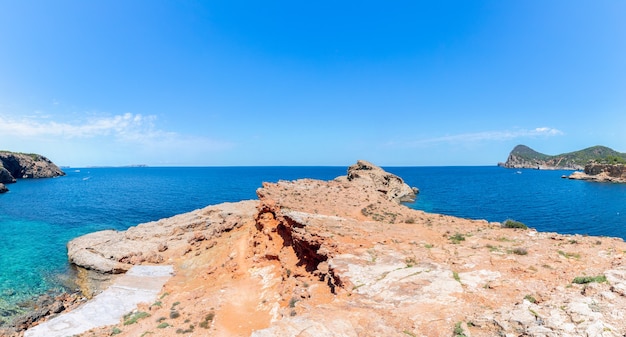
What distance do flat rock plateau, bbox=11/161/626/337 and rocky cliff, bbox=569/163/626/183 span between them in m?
164

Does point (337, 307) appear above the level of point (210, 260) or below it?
above

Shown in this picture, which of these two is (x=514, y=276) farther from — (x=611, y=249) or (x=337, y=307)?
(x=337, y=307)

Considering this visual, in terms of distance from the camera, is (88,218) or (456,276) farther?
(88,218)

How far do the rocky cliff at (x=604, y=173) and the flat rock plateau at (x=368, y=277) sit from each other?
164 m

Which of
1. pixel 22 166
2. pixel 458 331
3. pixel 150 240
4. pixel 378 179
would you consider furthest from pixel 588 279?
pixel 22 166

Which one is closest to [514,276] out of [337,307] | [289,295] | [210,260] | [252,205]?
[337,307]

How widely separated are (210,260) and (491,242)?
98.8 feet

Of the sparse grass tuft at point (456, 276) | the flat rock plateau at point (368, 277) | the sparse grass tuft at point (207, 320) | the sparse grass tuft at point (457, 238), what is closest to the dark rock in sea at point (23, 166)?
the flat rock plateau at point (368, 277)

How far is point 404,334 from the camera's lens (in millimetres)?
12633

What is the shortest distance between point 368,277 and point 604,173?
194 m

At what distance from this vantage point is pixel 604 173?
148m

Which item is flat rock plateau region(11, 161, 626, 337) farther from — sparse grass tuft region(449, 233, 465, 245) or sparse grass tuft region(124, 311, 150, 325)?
sparse grass tuft region(124, 311, 150, 325)

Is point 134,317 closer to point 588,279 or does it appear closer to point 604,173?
point 588,279

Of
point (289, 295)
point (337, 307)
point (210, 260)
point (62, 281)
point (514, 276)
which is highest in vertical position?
point (514, 276)
